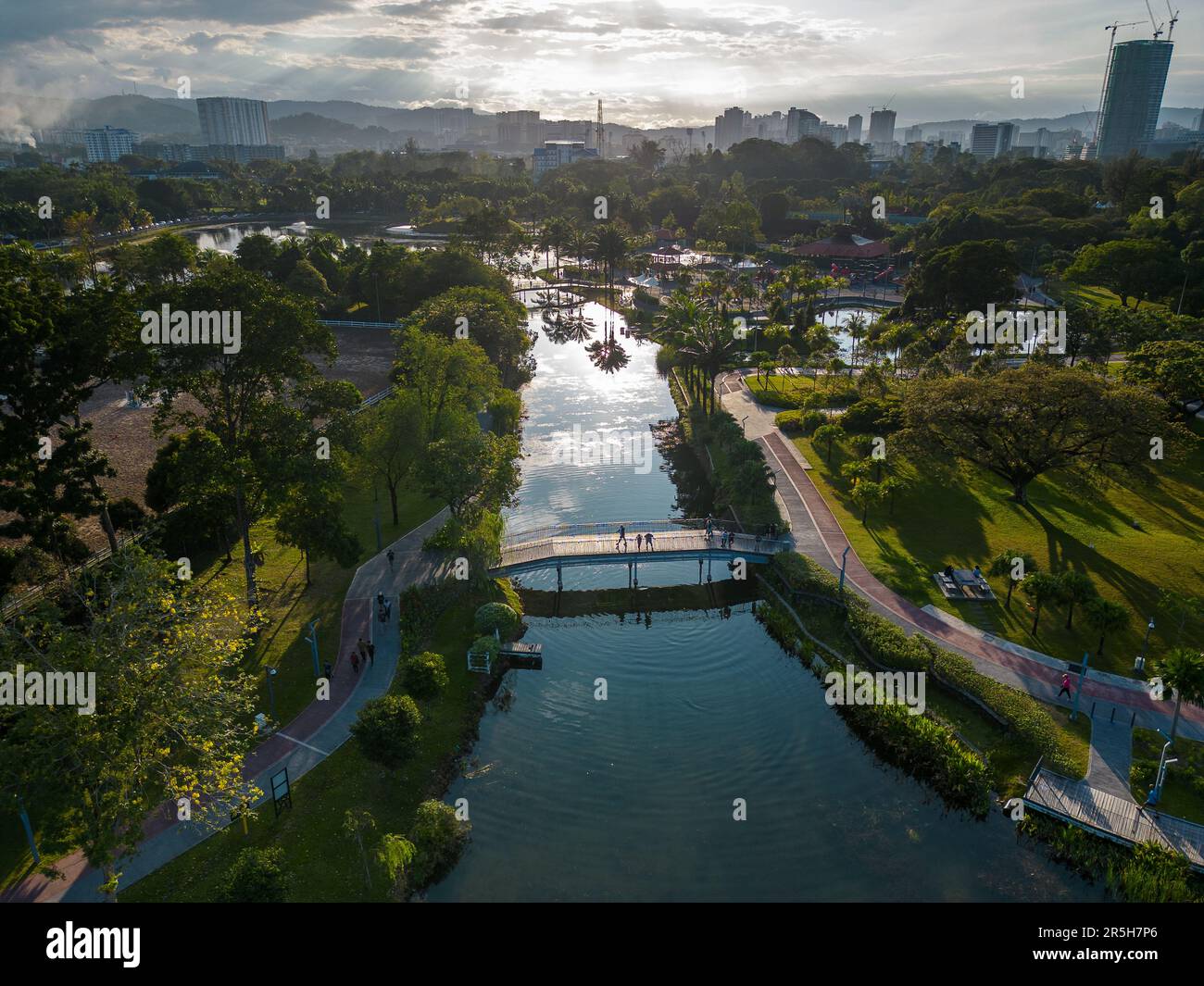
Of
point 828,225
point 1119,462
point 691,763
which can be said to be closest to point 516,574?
point 691,763

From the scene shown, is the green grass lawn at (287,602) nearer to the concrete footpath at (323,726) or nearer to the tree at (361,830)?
the concrete footpath at (323,726)

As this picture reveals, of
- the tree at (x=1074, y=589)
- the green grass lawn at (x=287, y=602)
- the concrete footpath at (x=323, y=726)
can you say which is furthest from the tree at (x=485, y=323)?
the tree at (x=1074, y=589)

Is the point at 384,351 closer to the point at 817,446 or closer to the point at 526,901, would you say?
the point at 817,446

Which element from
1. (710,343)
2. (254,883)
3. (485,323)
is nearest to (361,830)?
(254,883)

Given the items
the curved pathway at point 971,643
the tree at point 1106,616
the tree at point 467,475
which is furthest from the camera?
the tree at point 467,475

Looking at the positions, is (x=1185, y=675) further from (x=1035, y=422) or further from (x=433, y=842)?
(x=433, y=842)
